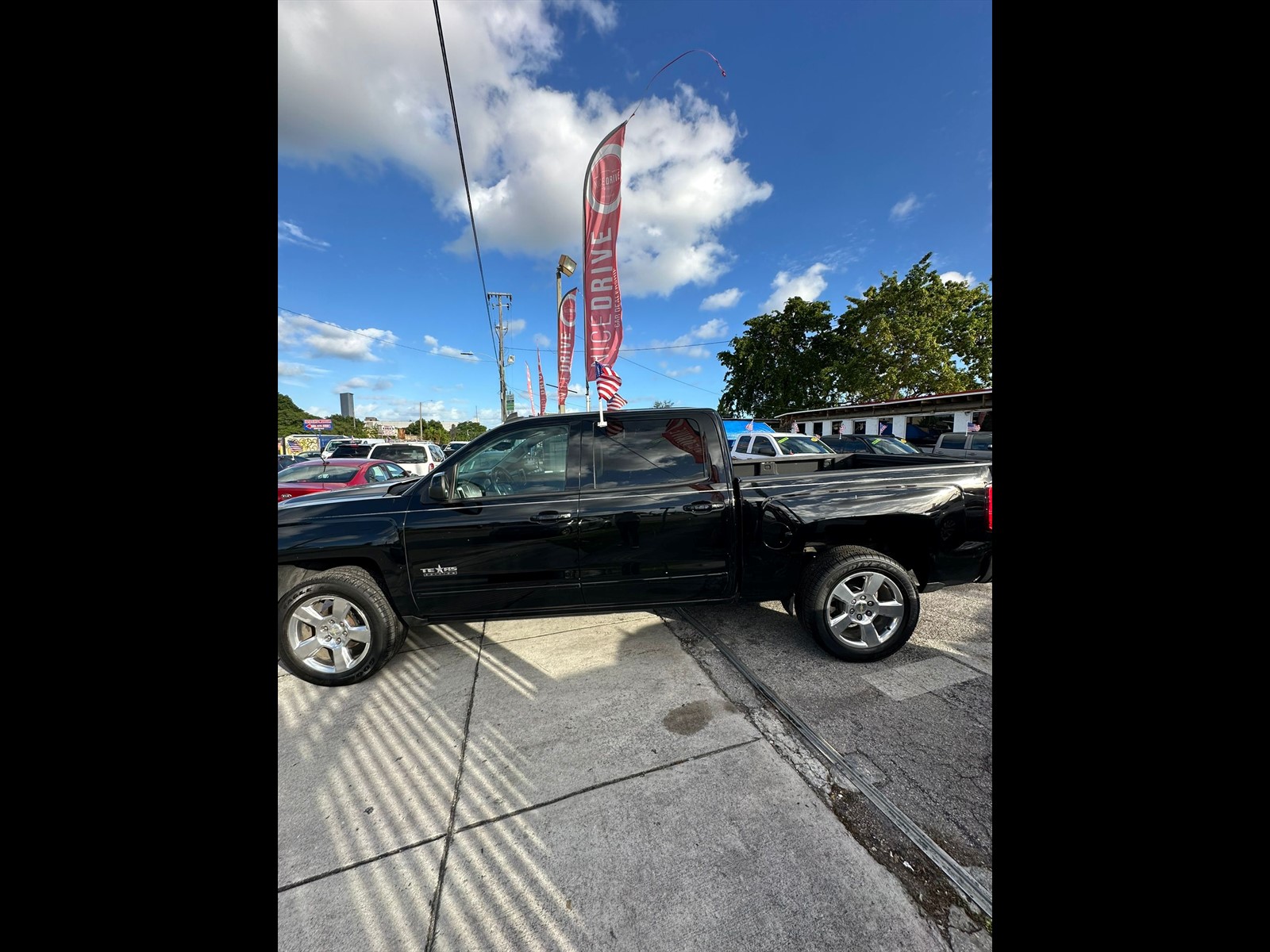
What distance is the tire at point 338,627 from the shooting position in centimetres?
287

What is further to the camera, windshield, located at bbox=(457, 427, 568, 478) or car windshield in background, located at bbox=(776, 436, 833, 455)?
car windshield in background, located at bbox=(776, 436, 833, 455)

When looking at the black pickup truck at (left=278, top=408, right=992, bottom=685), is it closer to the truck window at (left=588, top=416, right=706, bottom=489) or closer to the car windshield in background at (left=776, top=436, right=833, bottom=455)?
the truck window at (left=588, top=416, right=706, bottom=489)

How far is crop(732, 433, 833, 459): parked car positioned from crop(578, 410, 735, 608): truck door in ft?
32.7

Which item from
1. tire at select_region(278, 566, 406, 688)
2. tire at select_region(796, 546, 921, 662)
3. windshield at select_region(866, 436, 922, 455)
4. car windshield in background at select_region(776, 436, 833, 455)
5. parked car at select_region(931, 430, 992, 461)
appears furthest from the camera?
parked car at select_region(931, 430, 992, 461)

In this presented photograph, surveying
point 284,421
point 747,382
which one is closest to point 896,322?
point 747,382

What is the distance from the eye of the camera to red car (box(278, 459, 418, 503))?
684 cm

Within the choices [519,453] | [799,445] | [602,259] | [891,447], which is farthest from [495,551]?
[891,447]

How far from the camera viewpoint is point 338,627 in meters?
2.93

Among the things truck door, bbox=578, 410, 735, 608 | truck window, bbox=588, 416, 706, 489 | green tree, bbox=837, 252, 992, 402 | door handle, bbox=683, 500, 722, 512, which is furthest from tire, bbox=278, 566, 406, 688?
green tree, bbox=837, 252, 992, 402

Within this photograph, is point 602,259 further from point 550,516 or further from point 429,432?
point 429,432
